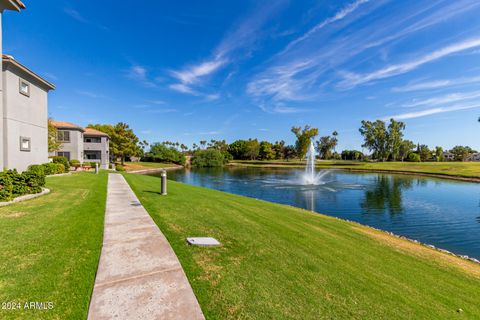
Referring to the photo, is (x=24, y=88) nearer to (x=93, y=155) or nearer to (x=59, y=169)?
(x=59, y=169)

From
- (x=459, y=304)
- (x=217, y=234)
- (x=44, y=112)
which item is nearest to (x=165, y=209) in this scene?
(x=217, y=234)

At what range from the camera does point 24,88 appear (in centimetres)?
1348

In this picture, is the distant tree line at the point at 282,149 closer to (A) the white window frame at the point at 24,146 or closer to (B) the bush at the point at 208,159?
(B) the bush at the point at 208,159

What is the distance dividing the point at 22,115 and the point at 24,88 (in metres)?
1.80

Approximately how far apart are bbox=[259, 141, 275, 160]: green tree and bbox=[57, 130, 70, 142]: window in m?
82.3

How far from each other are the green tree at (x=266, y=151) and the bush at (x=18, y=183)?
96.7 m

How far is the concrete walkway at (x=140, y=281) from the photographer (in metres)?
2.85

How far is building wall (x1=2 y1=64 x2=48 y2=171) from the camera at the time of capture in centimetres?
1179

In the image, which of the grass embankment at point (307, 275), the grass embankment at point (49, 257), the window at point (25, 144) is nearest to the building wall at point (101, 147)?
the window at point (25, 144)

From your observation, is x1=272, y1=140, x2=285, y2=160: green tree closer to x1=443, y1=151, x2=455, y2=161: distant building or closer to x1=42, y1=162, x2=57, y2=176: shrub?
x1=443, y1=151, x2=455, y2=161: distant building

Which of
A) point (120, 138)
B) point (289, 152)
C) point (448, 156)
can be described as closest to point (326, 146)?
point (289, 152)

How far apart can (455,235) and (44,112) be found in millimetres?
26229

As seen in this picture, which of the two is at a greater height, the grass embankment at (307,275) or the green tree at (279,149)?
the green tree at (279,149)

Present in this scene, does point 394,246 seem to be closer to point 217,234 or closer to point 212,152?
point 217,234
